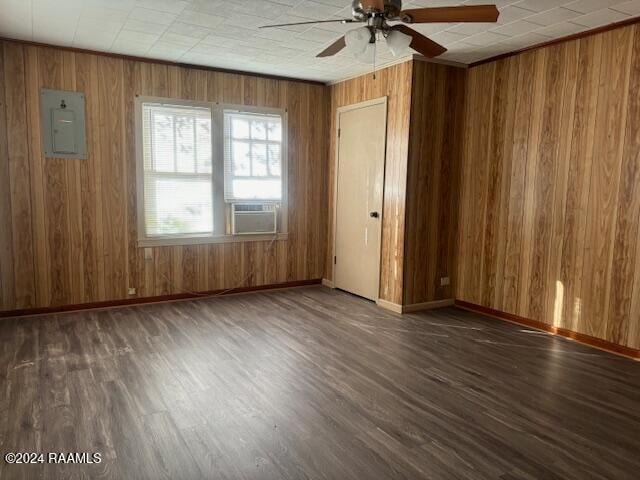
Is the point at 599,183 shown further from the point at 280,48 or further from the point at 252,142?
the point at 252,142

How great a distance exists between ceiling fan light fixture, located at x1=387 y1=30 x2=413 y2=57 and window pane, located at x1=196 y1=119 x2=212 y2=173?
3.08 metres

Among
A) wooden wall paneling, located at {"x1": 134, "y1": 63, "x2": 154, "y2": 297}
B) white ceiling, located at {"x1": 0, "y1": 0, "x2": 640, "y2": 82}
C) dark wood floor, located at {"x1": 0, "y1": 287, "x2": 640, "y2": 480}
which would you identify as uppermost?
white ceiling, located at {"x1": 0, "y1": 0, "x2": 640, "y2": 82}

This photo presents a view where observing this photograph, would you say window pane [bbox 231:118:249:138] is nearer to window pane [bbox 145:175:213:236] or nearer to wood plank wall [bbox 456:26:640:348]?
window pane [bbox 145:175:213:236]

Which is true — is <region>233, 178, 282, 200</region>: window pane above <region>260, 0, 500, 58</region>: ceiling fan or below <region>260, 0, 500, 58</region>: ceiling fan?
below

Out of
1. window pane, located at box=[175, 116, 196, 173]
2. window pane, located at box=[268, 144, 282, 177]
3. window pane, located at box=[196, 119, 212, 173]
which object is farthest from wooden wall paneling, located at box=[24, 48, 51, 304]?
window pane, located at box=[268, 144, 282, 177]

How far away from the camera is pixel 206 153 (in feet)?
17.6

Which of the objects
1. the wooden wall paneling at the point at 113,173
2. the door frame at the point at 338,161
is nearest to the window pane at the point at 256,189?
the door frame at the point at 338,161

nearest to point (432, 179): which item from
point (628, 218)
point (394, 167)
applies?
point (394, 167)

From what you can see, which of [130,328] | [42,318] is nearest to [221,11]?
[130,328]

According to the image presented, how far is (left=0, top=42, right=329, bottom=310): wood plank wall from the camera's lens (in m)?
4.45

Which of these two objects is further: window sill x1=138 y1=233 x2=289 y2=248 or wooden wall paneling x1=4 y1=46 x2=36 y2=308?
window sill x1=138 y1=233 x2=289 y2=248

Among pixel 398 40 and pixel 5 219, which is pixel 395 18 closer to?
pixel 398 40

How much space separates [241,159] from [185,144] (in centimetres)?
69

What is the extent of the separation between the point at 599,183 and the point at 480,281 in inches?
62.3
